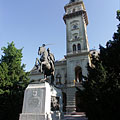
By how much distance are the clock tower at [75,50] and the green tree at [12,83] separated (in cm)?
1262

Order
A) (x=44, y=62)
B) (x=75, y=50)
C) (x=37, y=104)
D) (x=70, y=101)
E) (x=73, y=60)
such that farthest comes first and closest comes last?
(x=75, y=50), (x=73, y=60), (x=70, y=101), (x=44, y=62), (x=37, y=104)

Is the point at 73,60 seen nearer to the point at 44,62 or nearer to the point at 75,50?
the point at 75,50

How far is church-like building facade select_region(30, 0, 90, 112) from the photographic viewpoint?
75.8ft

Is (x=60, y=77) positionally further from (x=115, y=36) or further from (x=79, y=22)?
(x=115, y=36)

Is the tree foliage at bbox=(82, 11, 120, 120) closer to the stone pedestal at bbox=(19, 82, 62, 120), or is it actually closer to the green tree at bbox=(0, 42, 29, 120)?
the stone pedestal at bbox=(19, 82, 62, 120)

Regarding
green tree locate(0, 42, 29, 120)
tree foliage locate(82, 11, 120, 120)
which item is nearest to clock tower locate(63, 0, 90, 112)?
green tree locate(0, 42, 29, 120)

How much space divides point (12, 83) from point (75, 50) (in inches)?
741

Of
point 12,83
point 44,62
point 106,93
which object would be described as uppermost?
point 44,62

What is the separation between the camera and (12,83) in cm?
1133

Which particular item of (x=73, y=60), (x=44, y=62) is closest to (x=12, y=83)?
(x=44, y=62)

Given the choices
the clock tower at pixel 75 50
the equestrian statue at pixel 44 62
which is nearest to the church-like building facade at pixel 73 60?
the clock tower at pixel 75 50

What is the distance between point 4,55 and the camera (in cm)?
1384

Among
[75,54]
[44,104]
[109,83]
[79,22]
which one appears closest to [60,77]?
[75,54]

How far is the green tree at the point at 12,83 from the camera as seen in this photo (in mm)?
10086
